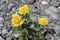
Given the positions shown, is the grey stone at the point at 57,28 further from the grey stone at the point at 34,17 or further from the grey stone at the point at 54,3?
the grey stone at the point at 54,3

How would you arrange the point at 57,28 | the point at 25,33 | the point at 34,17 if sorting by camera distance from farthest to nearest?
the point at 34,17, the point at 57,28, the point at 25,33

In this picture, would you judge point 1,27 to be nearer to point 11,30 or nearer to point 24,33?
point 11,30

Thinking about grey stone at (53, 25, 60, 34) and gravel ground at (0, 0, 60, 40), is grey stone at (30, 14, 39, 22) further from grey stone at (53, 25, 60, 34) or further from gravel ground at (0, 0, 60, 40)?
grey stone at (53, 25, 60, 34)

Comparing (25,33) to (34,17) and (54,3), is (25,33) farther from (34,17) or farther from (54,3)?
(54,3)

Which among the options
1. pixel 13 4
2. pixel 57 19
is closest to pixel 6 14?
pixel 13 4

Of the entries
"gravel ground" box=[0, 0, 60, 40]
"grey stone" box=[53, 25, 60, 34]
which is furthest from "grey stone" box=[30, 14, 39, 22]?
"grey stone" box=[53, 25, 60, 34]

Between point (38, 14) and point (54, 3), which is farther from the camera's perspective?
point (54, 3)

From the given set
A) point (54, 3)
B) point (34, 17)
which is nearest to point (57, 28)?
point (34, 17)

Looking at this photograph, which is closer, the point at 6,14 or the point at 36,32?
the point at 36,32
